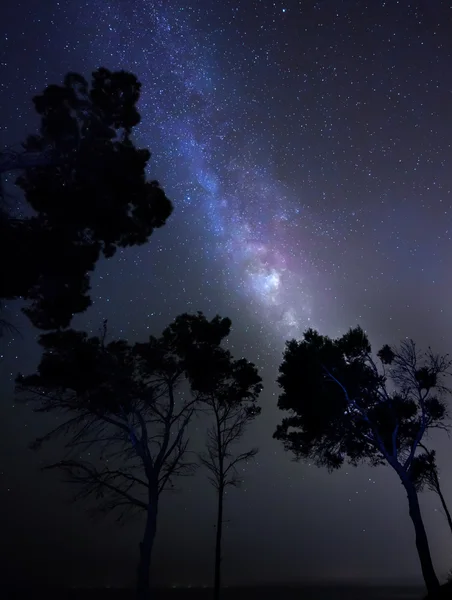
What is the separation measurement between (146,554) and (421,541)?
10.6 m

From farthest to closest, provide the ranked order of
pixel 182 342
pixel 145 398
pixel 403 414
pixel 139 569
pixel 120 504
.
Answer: pixel 403 414
pixel 182 342
pixel 145 398
pixel 120 504
pixel 139 569

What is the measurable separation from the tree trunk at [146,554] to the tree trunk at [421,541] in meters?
10.0

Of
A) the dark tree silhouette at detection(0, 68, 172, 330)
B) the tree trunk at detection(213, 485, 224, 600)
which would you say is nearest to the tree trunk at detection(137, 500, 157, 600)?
the tree trunk at detection(213, 485, 224, 600)

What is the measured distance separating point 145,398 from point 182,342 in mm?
3318

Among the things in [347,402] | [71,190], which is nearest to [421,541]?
[347,402]

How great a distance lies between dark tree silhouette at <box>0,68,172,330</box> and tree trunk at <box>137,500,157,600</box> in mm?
9398

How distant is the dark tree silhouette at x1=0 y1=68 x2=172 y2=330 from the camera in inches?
468

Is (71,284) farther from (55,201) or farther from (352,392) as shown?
(352,392)

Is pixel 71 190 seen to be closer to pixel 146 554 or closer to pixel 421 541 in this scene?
pixel 146 554

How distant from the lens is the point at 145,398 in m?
19.7

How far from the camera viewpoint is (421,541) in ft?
57.3

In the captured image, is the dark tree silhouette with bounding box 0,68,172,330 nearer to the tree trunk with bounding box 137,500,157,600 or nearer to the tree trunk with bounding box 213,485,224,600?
the tree trunk with bounding box 137,500,157,600

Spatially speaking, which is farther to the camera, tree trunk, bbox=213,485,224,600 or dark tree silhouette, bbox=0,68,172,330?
tree trunk, bbox=213,485,224,600

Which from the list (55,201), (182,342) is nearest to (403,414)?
(182,342)
